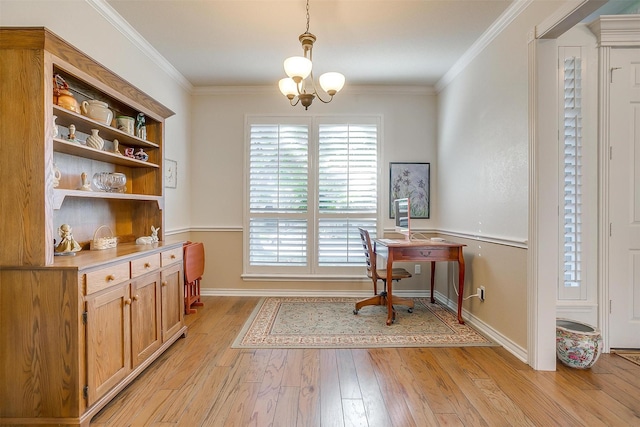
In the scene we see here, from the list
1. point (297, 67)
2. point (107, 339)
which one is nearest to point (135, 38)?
point (297, 67)

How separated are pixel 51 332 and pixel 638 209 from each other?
4202 mm

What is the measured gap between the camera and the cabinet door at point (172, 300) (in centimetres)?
254

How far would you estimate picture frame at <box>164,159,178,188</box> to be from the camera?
3.61 meters

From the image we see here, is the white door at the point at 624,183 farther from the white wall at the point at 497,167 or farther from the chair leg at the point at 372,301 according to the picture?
the chair leg at the point at 372,301

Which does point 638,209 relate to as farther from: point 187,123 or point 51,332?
point 187,123

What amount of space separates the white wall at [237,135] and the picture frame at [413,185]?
82 mm

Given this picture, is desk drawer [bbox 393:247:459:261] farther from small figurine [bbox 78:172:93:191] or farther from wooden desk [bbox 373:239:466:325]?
small figurine [bbox 78:172:93:191]

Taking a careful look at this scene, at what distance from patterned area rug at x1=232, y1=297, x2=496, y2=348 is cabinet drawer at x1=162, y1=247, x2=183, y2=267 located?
911 mm

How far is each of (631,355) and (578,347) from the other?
0.72 m

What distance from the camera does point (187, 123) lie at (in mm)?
4160

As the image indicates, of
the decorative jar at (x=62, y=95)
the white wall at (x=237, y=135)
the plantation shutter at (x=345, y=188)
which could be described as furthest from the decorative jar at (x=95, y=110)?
the plantation shutter at (x=345, y=188)

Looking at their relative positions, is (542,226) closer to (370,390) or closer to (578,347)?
(578,347)

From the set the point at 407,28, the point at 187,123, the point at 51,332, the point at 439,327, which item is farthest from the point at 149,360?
the point at 407,28

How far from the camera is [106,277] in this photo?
1.85 metres
